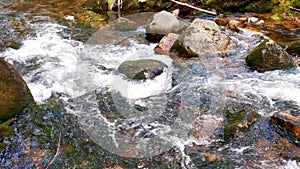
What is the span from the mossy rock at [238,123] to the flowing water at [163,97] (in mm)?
93

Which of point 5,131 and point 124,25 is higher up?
point 5,131

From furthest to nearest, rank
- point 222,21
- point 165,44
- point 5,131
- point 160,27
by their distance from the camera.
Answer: point 222,21, point 160,27, point 165,44, point 5,131

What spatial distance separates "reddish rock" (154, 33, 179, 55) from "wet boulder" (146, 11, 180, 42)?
520 mm

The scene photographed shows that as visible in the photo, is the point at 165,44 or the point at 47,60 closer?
the point at 47,60

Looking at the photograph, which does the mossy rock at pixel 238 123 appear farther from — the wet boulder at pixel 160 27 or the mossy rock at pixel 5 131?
the wet boulder at pixel 160 27

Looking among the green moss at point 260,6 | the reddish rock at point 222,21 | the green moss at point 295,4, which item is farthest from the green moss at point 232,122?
the green moss at point 295,4

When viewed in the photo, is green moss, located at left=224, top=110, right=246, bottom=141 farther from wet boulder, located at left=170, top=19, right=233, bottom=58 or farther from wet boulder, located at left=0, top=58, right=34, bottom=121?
wet boulder, located at left=0, top=58, right=34, bottom=121

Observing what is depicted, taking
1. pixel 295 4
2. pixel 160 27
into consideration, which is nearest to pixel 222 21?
pixel 160 27

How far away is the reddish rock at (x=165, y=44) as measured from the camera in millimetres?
6746

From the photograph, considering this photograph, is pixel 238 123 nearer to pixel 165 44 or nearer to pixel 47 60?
pixel 165 44

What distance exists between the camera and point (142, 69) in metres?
5.45

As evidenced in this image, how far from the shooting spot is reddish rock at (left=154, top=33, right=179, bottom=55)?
6.75m

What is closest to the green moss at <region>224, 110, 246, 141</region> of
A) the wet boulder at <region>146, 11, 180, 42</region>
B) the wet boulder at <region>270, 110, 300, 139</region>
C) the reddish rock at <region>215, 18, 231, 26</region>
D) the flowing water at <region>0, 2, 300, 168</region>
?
the flowing water at <region>0, 2, 300, 168</region>

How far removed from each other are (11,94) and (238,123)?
3.37 meters
